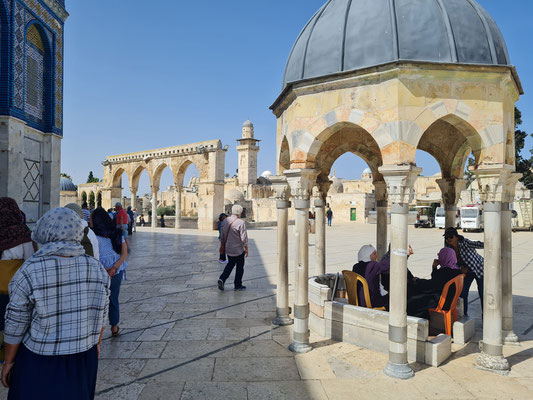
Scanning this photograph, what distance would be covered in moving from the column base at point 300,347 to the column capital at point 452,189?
3490 millimetres

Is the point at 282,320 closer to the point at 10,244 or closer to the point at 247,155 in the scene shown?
the point at 10,244

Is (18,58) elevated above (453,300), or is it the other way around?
(18,58)

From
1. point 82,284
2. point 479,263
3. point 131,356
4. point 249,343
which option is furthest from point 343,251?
point 82,284

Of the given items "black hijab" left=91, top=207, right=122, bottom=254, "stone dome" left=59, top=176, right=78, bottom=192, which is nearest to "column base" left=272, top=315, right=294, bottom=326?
"black hijab" left=91, top=207, right=122, bottom=254

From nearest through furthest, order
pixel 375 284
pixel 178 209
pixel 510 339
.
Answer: pixel 510 339 < pixel 375 284 < pixel 178 209

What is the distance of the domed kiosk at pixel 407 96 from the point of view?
12.1 feet

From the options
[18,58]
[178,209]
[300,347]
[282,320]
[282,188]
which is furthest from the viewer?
[178,209]

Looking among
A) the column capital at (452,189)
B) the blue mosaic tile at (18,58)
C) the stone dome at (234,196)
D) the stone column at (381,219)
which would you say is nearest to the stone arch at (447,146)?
the column capital at (452,189)

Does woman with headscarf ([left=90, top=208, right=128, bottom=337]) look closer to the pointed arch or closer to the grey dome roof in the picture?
the grey dome roof

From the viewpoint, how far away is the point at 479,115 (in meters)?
3.82

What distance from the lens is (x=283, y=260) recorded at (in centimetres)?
510

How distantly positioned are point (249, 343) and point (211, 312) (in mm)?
1416

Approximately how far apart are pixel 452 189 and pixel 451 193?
7 centimetres

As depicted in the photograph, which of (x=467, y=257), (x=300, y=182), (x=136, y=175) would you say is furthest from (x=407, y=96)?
(x=136, y=175)
